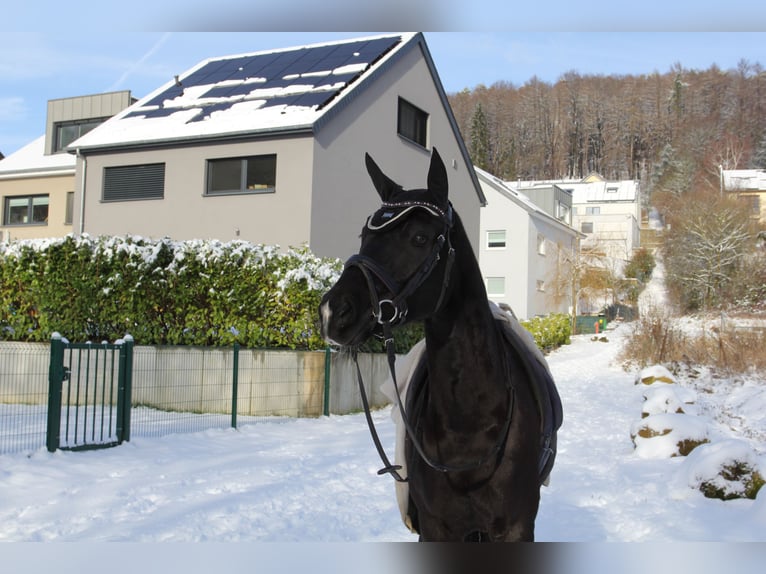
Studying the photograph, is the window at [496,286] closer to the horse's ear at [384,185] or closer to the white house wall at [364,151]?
the white house wall at [364,151]

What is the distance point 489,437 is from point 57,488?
205 inches

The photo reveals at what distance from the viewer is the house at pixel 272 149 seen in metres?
15.6

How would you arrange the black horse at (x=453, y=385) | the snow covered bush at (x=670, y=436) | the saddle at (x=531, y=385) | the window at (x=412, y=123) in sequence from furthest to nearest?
the window at (x=412, y=123) < the snow covered bush at (x=670, y=436) < the saddle at (x=531, y=385) < the black horse at (x=453, y=385)

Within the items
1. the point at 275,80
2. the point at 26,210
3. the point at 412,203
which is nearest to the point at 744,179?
the point at 275,80

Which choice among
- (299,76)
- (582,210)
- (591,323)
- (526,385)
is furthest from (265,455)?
(582,210)

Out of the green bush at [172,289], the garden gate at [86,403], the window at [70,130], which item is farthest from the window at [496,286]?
the garden gate at [86,403]

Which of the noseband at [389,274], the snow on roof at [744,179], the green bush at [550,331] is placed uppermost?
the snow on roof at [744,179]

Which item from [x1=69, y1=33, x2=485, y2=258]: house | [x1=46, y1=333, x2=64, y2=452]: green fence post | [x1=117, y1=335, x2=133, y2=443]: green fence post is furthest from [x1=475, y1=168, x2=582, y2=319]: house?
[x1=46, y1=333, x2=64, y2=452]: green fence post

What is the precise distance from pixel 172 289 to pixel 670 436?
790 centimetres

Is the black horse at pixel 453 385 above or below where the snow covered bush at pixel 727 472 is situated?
above

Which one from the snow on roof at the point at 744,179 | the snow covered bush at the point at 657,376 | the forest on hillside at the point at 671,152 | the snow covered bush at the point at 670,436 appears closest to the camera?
the snow covered bush at the point at 670,436

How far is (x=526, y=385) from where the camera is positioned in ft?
9.97

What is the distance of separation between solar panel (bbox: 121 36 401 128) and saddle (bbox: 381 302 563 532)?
13.2 m

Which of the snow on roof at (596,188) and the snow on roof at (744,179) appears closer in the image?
the snow on roof at (744,179)
